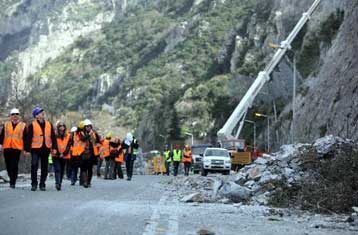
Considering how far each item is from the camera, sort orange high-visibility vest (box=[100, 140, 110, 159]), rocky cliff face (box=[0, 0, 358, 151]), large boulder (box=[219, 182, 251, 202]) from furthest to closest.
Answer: rocky cliff face (box=[0, 0, 358, 151]) < orange high-visibility vest (box=[100, 140, 110, 159]) < large boulder (box=[219, 182, 251, 202])

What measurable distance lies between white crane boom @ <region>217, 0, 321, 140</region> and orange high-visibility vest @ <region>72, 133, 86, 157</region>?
4544cm

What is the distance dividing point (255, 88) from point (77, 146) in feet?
185

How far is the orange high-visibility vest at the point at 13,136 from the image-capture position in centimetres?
1514

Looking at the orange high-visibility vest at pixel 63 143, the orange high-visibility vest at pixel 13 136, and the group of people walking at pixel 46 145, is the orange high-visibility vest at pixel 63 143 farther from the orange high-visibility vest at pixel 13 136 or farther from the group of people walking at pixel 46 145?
the orange high-visibility vest at pixel 13 136

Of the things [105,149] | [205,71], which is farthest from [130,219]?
[205,71]

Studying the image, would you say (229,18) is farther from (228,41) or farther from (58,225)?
(58,225)

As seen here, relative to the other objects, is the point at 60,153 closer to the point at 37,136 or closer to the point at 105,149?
the point at 37,136

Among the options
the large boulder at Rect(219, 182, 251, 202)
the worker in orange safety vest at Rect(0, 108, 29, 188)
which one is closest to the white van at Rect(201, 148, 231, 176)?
the worker in orange safety vest at Rect(0, 108, 29, 188)

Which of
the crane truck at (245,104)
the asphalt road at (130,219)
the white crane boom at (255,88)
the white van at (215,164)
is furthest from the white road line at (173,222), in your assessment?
the white crane boom at (255,88)

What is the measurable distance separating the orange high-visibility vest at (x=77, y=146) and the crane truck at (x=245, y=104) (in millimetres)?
32503

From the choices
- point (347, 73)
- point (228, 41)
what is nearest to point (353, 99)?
point (347, 73)

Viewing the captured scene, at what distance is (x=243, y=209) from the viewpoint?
11984mm

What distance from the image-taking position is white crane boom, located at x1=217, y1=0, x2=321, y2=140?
67.2 m

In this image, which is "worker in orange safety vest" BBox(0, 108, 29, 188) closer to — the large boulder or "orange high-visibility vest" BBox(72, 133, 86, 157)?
"orange high-visibility vest" BBox(72, 133, 86, 157)
